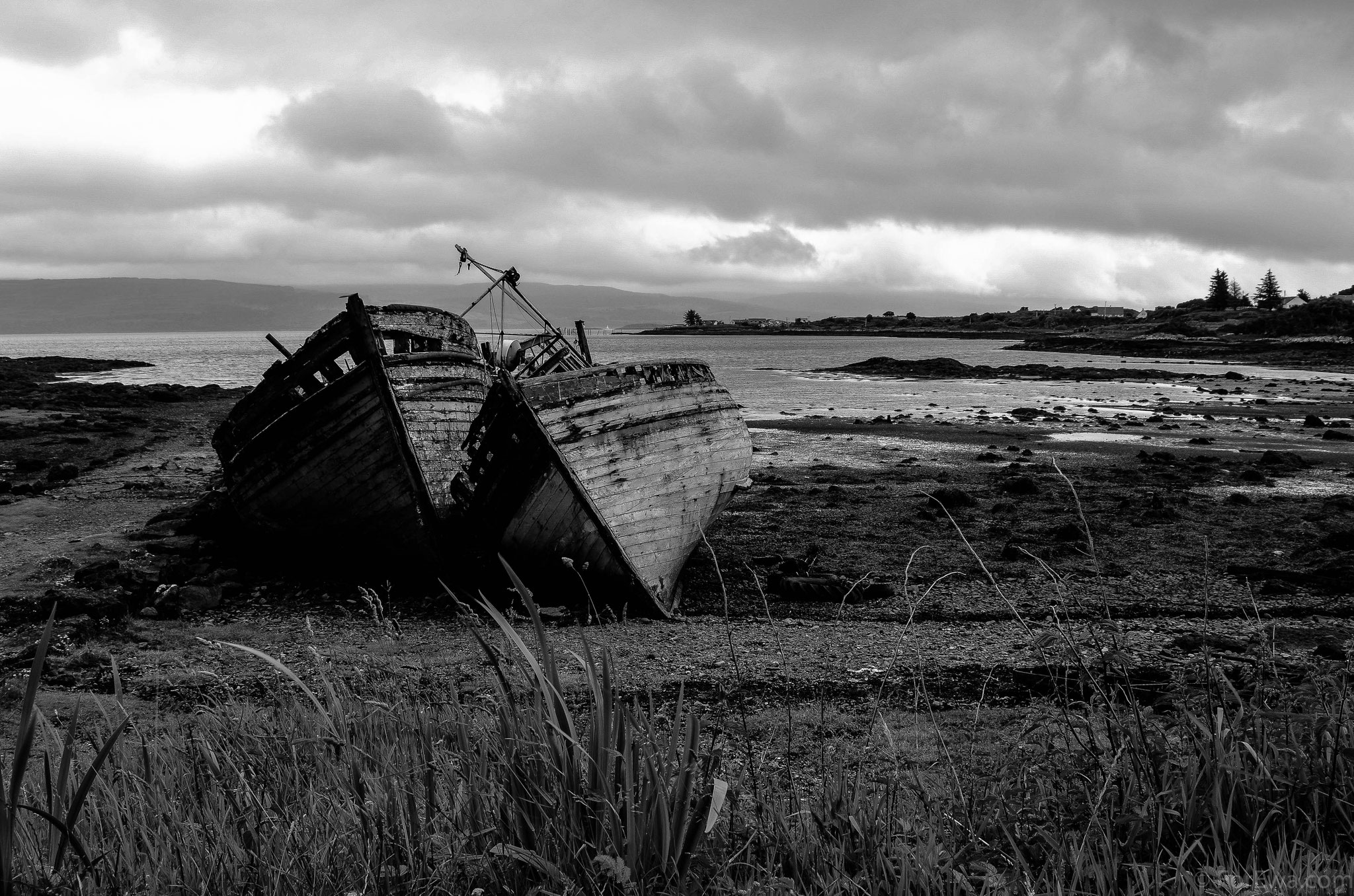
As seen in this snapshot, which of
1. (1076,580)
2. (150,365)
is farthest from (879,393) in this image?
(150,365)

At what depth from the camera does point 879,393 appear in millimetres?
41688

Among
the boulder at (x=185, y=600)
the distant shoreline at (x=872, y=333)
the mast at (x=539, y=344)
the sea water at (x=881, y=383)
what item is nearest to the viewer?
the boulder at (x=185, y=600)

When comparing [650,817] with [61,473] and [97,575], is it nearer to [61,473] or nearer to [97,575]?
[97,575]

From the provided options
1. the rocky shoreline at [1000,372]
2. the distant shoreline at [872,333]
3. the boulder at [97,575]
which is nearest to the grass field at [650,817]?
the boulder at [97,575]

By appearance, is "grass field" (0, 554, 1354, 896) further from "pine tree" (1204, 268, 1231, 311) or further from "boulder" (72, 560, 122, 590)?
"pine tree" (1204, 268, 1231, 311)

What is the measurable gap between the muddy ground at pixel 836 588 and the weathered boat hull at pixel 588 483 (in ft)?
→ 1.89

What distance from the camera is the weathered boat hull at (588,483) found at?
9.24m

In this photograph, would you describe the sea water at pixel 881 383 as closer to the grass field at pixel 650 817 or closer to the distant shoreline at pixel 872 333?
the grass field at pixel 650 817

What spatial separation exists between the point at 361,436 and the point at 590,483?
2.80m

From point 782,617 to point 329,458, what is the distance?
17.3ft

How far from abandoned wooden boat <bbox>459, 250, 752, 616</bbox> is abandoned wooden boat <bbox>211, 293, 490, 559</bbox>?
68 centimetres

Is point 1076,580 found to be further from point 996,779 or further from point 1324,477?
point 1324,477

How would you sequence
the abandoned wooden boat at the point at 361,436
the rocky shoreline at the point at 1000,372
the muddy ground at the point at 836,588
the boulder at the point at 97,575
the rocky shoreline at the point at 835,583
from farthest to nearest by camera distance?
1. the rocky shoreline at the point at 1000,372
2. the abandoned wooden boat at the point at 361,436
3. the boulder at the point at 97,575
4. the rocky shoreline at the point at 835,583
5. the muddy ground at the point at 836,588

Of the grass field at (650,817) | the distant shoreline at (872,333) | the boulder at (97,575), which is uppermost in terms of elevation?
the distant shoreline at (872,333)
